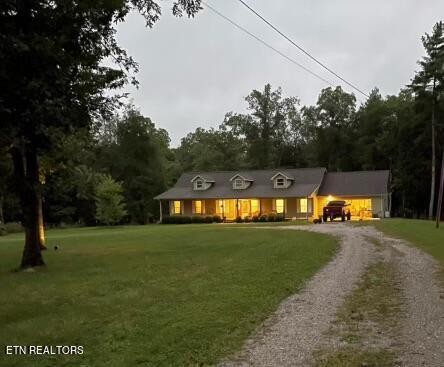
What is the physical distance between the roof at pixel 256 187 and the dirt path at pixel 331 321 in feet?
121

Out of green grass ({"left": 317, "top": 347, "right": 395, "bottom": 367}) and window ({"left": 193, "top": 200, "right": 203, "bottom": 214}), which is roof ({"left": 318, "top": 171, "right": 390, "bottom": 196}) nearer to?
window ({"left": 193, "top": 200, "right": 203, "bottom": 214})

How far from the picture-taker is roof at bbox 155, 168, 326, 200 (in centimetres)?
5134

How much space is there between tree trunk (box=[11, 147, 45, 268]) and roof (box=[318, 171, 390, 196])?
38297 millimetres

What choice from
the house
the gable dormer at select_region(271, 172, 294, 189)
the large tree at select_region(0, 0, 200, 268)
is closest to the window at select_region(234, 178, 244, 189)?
the house

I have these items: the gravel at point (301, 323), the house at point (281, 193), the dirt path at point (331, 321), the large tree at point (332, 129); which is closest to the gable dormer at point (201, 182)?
the house at point (281, 193)

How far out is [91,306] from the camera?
394 inches

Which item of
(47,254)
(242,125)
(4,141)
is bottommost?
(47,254)

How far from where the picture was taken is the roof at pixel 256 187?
51.3m

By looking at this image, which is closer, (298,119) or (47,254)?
(47,254)

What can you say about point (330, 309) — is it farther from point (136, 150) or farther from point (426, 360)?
point (136, 150)

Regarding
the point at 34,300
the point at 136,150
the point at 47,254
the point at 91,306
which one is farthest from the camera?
the point at 136,150

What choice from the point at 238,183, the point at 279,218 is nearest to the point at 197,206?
the point at 238,183

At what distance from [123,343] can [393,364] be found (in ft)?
11.4

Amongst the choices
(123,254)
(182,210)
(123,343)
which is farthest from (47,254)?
(182,210)
